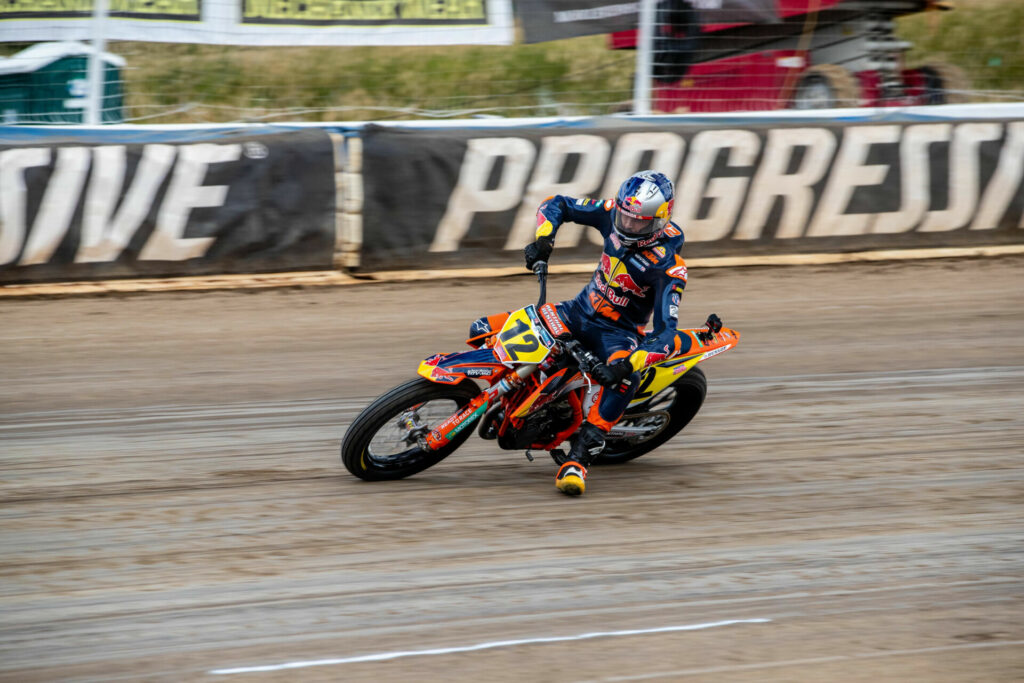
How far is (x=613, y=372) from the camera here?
5074 mm

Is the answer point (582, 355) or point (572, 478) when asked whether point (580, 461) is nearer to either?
point (572, 478)

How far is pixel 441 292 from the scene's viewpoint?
9812mm

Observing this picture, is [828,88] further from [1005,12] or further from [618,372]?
[618,372]

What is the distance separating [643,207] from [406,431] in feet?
5.68

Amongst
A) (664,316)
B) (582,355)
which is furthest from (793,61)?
(582,355)

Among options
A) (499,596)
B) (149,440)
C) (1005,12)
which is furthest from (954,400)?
(1005,12)

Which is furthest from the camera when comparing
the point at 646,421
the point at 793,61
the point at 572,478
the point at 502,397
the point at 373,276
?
the point at 793,61

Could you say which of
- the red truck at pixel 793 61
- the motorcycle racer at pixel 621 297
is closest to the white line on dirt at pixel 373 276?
the red truck at pixel 793 61

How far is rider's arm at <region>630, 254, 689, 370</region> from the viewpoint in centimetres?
519

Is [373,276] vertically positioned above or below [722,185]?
below

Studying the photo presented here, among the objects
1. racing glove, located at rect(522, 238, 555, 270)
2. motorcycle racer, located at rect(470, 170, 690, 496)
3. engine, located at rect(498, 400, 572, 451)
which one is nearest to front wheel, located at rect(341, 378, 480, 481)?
engine, located at rect(498, 400, 572, 451)

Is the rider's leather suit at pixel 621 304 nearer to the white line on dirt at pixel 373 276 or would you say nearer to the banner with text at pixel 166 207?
the white line on dirt at pixel 373 276

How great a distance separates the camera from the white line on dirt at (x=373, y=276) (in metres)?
9.41

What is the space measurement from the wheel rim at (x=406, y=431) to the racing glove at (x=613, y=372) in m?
0.79
